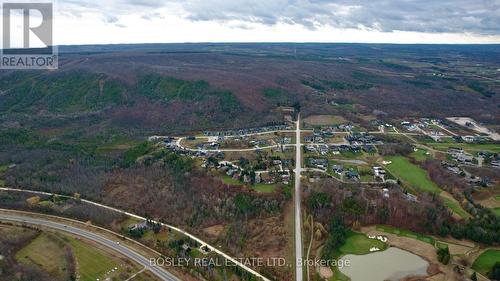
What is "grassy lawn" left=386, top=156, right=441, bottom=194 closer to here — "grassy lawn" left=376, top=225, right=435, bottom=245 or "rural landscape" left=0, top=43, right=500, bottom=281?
"rural landscape" left=0, top=43, right=500, bottom=281

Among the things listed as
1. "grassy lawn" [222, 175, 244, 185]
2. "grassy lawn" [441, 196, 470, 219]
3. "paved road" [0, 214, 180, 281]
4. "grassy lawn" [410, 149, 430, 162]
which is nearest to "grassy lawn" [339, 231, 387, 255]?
"grassy lawn" [441, 196, 470, 219]

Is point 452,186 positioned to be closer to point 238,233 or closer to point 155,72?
point 238,233

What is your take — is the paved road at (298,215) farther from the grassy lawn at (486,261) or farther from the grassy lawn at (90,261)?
the grassy lawn at (90,261)

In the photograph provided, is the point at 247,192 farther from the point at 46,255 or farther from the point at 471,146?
the point at 471,146

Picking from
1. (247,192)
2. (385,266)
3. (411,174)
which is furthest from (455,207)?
(247,192)

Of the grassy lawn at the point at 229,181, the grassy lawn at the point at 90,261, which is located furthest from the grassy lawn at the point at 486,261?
the grassy lawn at the point at 90,261

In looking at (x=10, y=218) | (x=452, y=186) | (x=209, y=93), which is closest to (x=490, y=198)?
(x=452, y=186)
